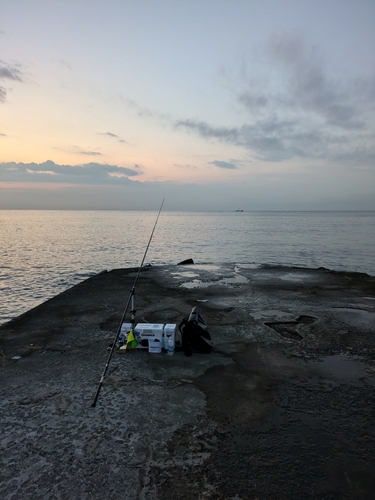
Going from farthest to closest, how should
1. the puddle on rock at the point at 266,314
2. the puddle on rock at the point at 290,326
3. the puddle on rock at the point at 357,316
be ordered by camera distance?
the puddle on rock at the point at 266,314
the puddle on rock at the point at 357,316
the puddle on rock at the point at 290,326

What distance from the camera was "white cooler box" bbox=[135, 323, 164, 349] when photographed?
751 cm

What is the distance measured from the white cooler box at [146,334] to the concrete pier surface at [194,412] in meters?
0.33

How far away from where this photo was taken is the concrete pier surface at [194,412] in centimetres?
383

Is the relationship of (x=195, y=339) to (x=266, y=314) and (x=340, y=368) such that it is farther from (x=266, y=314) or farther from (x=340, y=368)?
(x=266, y=314)

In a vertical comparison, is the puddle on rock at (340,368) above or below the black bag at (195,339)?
below

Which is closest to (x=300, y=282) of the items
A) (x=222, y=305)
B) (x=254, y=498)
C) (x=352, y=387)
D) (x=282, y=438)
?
(x=222, y=305)

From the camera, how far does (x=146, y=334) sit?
24.8 feet

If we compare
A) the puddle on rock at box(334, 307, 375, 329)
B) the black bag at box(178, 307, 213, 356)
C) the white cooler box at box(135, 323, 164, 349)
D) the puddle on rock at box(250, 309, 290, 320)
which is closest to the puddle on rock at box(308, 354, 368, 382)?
the black bag at box(178, 307, 213, 356)

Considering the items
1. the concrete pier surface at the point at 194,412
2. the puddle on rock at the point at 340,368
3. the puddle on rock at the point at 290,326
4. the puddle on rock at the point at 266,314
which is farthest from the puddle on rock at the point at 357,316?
the puddle on rock at the point at 340,368

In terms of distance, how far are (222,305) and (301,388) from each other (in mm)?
6094

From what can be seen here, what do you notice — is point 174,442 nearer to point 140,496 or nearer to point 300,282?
point 140,496

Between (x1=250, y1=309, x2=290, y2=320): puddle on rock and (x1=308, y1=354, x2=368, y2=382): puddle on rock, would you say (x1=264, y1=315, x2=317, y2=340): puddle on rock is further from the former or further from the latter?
(x1=308, y1=354, x2=368, y2=382): puddle on rock

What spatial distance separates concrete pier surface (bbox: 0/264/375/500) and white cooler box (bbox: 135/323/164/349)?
0.33m

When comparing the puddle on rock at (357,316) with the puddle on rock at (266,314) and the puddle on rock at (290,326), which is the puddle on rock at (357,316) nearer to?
the puddle on rock at (290,326)
